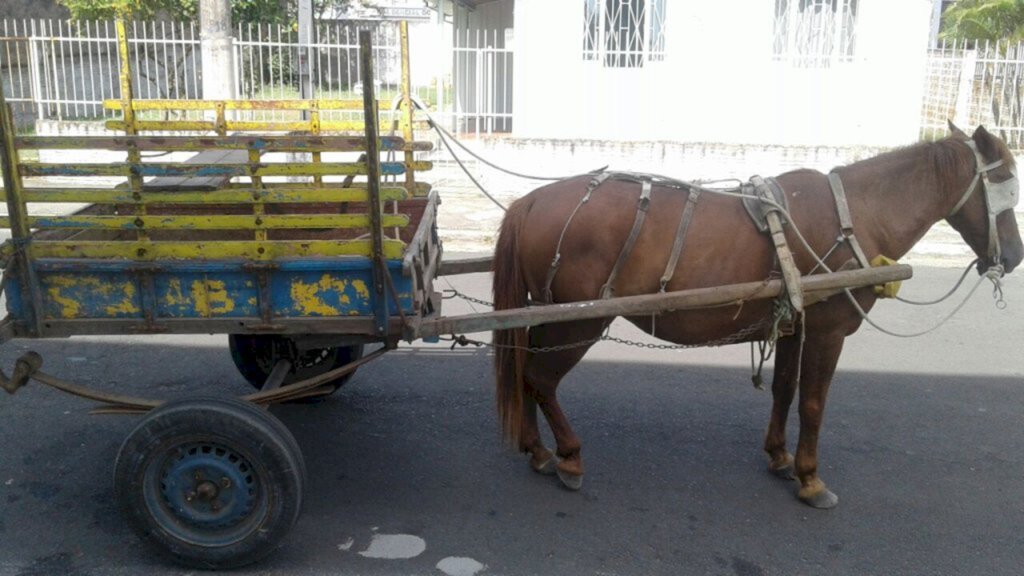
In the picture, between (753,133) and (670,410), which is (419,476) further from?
(753,133)

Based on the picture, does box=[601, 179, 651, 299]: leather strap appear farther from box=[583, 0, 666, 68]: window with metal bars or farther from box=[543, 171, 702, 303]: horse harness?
box=[583, 0, 666, 68]: window with metal bars

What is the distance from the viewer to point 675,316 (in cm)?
392

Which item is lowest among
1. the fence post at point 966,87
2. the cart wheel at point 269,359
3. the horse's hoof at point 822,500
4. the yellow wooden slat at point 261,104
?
the horse's hoof at point 822,500

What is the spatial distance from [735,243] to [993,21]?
548 inches

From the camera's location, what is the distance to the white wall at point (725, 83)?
11656 millimetres

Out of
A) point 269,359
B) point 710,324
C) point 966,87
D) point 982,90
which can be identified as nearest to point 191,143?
point 269,359

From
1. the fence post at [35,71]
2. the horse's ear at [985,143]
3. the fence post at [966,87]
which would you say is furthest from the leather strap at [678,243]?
the fence post at [35,71]

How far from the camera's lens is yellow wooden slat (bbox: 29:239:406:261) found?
3.34 metres

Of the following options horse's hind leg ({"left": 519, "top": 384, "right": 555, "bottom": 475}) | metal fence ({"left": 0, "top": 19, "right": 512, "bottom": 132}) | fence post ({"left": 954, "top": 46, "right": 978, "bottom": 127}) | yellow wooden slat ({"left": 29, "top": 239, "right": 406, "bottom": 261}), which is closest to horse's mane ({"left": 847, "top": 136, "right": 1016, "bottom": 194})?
horse's hind leg ({"left": 519, "top": 384, "right": 555, "bottom": 475})

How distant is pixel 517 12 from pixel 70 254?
374 inches

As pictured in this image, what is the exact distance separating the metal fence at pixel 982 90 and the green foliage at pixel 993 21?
1.95 meters

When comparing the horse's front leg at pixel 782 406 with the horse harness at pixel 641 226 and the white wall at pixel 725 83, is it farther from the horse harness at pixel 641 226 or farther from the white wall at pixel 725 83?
the white wall at pixel 725 83

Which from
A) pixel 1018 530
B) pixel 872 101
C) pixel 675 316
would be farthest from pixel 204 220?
pixel 872 101

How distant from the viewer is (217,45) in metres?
10.8
